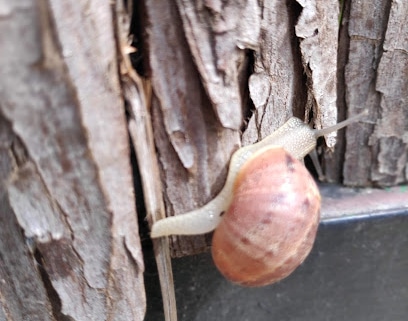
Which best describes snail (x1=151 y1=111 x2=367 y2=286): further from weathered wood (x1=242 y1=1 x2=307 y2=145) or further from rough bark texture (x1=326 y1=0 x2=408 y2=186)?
rough bark texture (x1=326 y1=0 x2=408 y2=186)

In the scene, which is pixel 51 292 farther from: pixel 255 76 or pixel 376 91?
pixel 376 91

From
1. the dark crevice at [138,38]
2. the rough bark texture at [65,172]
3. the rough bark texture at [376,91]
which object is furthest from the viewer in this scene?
the rough bark texture at [376,91]

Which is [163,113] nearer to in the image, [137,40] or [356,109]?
[137,40]

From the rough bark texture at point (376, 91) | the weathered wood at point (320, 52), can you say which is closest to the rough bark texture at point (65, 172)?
the weathered wood at point (320, 52)

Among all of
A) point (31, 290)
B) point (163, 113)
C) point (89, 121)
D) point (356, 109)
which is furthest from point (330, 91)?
point (31, 290)

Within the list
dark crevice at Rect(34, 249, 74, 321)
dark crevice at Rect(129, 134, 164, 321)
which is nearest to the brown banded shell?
dark crevice at Rect(129, 134, 164, 321)

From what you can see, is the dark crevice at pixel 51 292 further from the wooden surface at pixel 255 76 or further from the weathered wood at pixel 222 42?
the weathered wood at pixel 222 42
